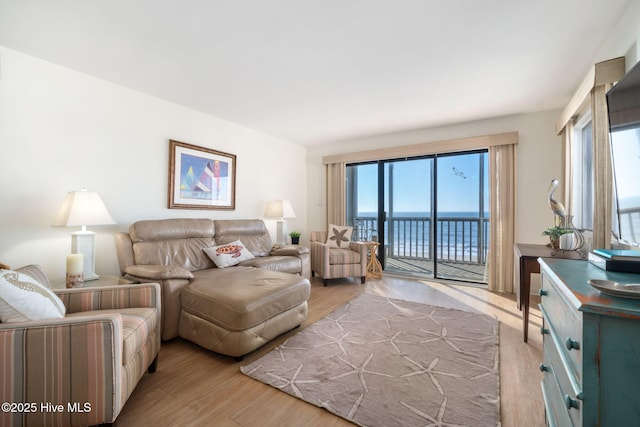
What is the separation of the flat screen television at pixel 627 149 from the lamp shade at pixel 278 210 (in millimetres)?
3571

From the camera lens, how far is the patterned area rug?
1.42 meters

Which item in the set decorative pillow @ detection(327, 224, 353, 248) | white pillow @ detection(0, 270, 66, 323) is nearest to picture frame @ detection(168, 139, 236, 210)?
decorative pillow @ detection(327, 224, 353, 248)

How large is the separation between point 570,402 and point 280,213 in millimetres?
3740

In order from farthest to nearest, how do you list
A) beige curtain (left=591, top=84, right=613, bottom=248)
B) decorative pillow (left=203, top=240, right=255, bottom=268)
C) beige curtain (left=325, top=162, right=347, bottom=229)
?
1. beige curtain (left=325, top=162, right=347, bottom=229)
2. decorative pillow (left=203, top=240, right=255, bottom=268)
3. beige curtain (left=591, top=84, right=613, bottom=248)

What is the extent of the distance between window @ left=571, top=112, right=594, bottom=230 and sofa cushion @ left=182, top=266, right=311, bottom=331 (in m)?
2.94

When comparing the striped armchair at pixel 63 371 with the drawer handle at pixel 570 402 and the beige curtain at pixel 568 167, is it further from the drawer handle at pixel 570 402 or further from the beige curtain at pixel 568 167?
the beige curtain at pixel 568 167

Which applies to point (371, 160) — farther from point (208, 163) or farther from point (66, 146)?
point (66, 146)

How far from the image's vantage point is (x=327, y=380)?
5.51 ft

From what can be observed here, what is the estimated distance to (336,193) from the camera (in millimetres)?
4961

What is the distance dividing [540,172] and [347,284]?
301 centimetres

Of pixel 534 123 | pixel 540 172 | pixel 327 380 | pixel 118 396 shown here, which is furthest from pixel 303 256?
pixel 534 123

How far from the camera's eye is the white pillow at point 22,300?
3.81ft

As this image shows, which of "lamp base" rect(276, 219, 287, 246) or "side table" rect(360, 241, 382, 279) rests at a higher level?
"lamp base" rect(276, 219, 287, 246)

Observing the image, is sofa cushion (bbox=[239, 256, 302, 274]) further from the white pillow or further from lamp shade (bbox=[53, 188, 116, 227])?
the white pillow
